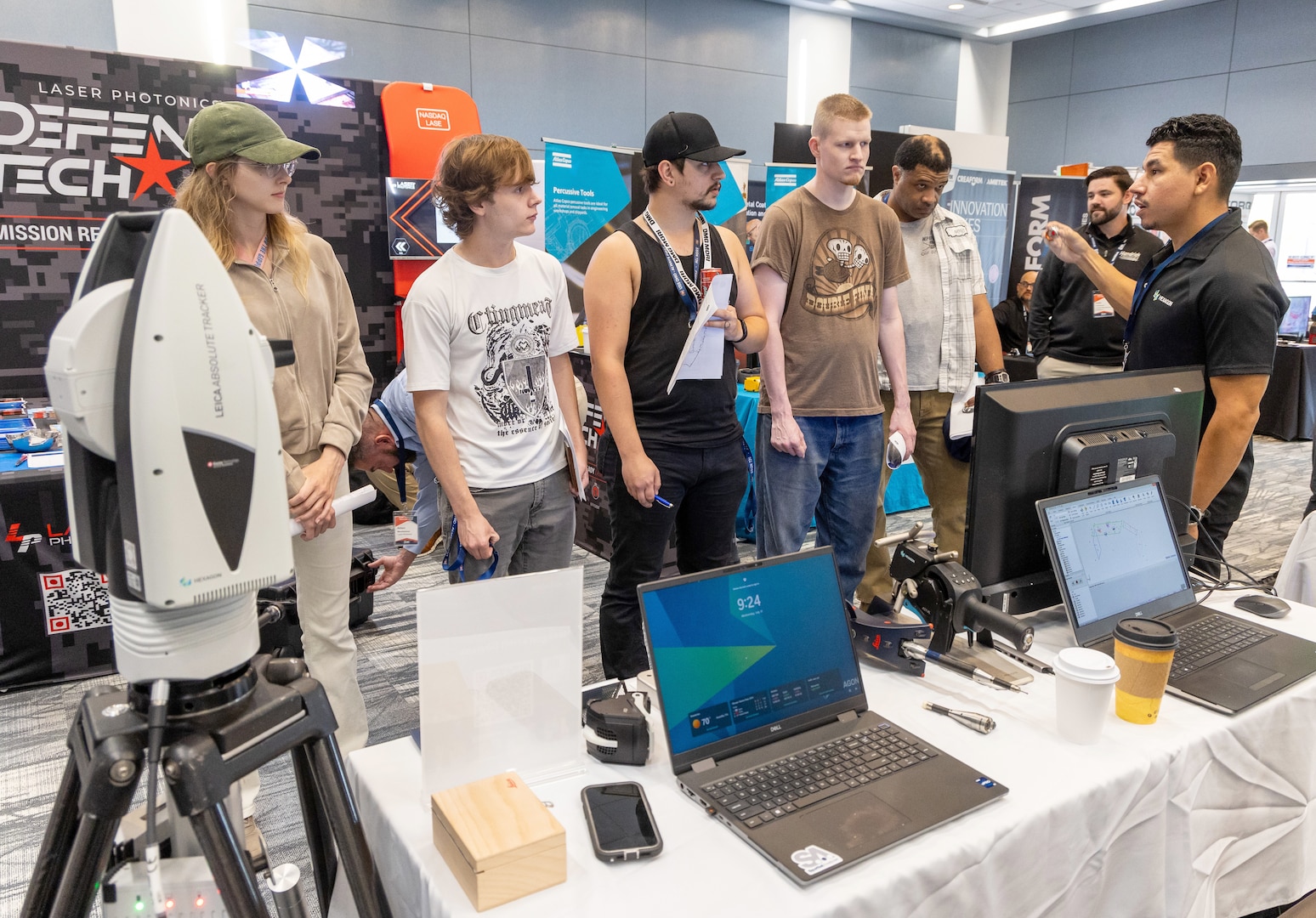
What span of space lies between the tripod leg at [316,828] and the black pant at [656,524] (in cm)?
106

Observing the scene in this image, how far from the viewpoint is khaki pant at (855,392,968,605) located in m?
2.77

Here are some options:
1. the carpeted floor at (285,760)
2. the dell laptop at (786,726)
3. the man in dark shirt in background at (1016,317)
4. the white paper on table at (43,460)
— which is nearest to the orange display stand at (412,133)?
the carpeted floor at (285,760)

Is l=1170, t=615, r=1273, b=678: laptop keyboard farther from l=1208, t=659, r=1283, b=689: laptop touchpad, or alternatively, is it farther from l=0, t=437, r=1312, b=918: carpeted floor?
l=0, t=437, r=1312, b=918: carpeted floor

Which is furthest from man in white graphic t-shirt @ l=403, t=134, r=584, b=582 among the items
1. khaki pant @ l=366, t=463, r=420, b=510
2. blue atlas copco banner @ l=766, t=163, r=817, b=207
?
blue atlas copco banner @ l=766, t=163, r=817, b=207

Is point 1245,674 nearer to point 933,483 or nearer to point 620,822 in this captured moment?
point 620,822

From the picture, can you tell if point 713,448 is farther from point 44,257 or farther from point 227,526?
point 44,257

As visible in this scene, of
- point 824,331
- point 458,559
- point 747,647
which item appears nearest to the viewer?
point 747,647

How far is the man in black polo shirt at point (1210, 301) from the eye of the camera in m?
1.81

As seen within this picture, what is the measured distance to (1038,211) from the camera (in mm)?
6629

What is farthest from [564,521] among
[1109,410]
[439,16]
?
[439,16]

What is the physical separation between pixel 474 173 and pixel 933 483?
6.18ft

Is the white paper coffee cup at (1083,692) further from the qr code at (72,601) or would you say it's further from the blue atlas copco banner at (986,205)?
the blue atlas copco banner at (986,205)

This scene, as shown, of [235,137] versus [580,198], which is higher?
[580,198]

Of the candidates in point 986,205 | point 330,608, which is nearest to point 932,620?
point 330,608
